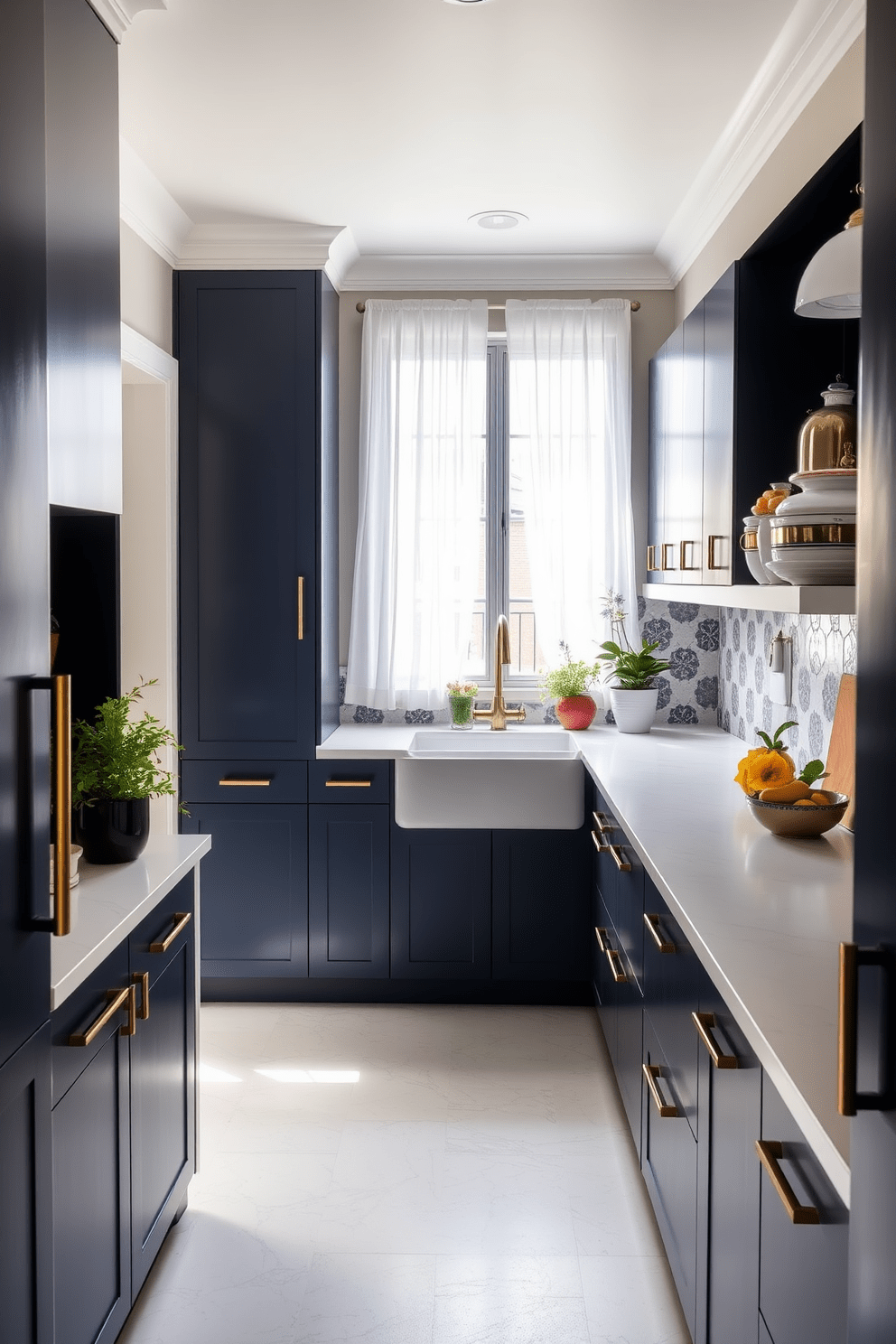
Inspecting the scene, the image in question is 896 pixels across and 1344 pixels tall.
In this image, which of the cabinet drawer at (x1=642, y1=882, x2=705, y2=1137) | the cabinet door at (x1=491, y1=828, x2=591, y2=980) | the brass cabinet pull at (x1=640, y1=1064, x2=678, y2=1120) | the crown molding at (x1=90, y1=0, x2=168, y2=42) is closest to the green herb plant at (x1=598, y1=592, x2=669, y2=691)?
the cabinet door at (x1=491, y1=828, x2=591, y2=980)

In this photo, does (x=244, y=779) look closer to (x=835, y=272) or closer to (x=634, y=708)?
(x=634, y=708)

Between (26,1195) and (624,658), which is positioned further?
(624,658)

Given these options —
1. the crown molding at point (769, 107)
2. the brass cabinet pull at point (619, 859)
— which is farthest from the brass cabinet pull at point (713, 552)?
the crown molding at point (769, 107)

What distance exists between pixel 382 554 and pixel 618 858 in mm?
1792

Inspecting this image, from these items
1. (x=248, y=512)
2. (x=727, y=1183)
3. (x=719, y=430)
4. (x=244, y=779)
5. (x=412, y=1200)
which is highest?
(x=719, y=430)

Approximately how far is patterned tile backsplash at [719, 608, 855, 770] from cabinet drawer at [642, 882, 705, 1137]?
825 millimetres

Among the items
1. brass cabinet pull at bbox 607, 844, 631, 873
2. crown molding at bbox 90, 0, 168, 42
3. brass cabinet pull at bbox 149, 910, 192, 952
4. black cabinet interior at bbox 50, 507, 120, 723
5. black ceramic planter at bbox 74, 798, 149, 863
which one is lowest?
brass cabinet pull at bbox 149, 910, 192, 952

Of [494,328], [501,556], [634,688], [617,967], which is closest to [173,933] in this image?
[617,967]

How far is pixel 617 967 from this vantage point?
2865 millimetres

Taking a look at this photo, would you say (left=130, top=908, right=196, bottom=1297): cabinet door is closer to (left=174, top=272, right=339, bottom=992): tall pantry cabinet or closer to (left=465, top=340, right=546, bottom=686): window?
(left=174, top=272, right=339, bottom=992): tall pantry cabinet

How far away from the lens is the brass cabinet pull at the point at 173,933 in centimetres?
209

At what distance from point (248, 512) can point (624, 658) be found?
1452 mm

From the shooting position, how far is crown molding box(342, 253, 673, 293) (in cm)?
406

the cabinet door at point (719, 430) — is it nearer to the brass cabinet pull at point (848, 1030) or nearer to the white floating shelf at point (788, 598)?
the white floating shelf at point (788, 598)
